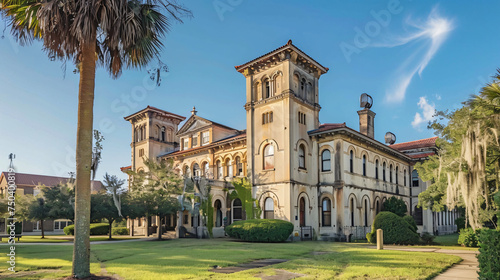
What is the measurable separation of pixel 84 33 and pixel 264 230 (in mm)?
19142

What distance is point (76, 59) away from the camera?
1398 cm

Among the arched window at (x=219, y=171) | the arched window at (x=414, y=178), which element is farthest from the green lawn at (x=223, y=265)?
the arched window at (x=414, y=178)

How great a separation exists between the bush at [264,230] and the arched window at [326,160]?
663 centimetres

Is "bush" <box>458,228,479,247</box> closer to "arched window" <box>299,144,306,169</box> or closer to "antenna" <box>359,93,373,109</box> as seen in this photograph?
"arched window" <box>299,144,306,169</box>

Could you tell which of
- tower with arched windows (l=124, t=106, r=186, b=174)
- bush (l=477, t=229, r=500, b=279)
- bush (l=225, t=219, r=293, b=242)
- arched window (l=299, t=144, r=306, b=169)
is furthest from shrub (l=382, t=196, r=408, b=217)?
bush (l=477, t=229, r=500, b=279)

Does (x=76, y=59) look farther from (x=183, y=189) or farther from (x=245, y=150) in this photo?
(x=245, y=150)

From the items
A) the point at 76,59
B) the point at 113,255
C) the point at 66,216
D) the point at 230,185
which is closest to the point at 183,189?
the point at 230,185

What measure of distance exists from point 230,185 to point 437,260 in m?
21.9

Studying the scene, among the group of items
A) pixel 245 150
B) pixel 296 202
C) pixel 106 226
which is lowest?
pixel 106 226

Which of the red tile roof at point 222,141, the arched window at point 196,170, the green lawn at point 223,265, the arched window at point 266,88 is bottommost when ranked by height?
the green lawn at point 223,265

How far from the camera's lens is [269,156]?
3209 centimetres

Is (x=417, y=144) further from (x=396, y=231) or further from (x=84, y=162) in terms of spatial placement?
(x=84, y=162)

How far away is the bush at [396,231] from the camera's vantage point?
25172mm

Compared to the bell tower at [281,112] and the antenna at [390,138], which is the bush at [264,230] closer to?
the bell tower at [281,112]
